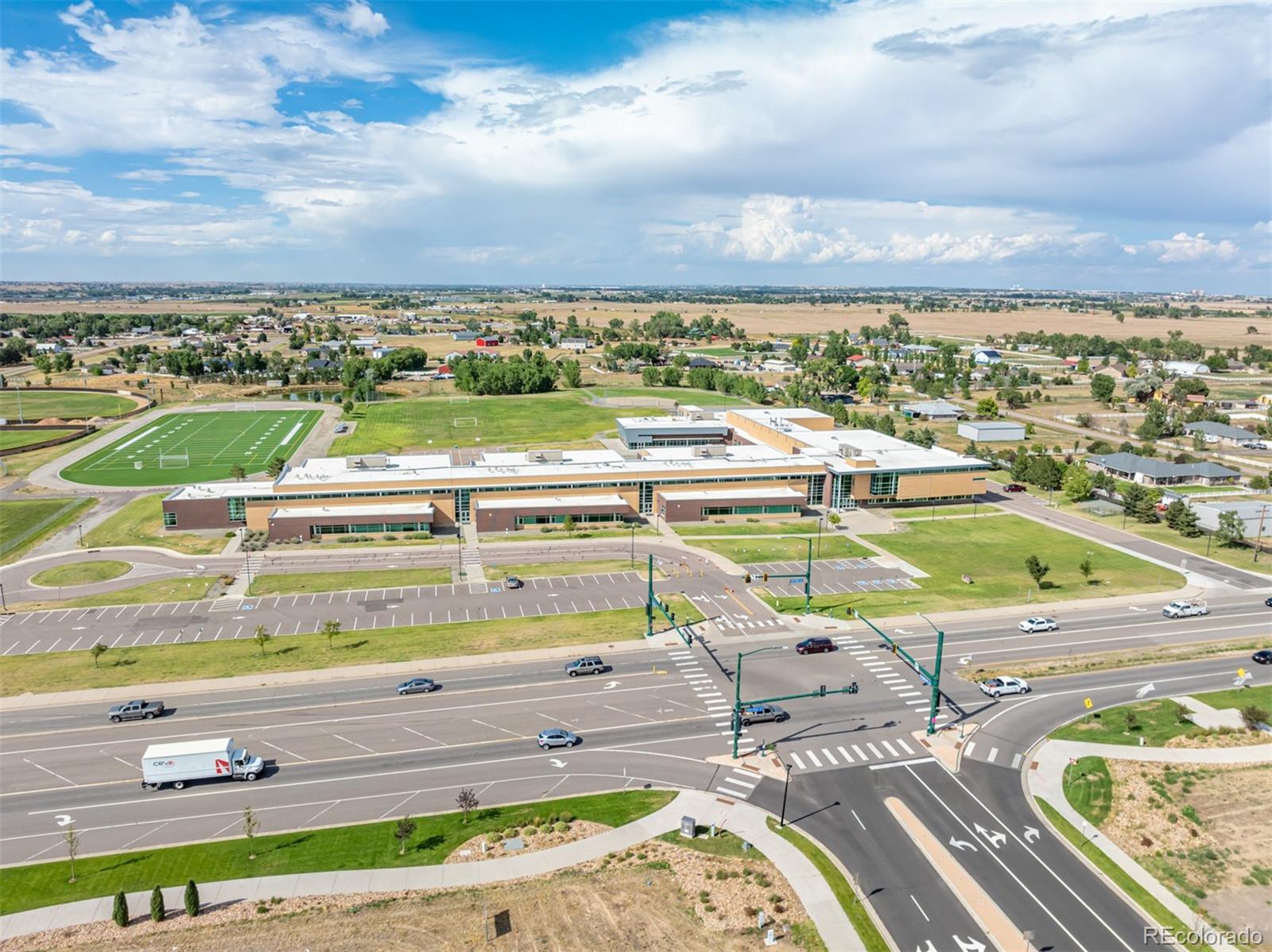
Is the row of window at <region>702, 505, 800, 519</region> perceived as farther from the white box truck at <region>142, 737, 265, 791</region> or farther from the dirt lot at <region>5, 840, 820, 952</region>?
the dirt lot at <region>5, 840, 820, 952</region>

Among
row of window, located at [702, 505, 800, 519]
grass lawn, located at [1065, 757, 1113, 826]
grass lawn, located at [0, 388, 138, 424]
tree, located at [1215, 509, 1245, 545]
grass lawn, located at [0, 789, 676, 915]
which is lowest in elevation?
grass lawn, located at [1065, 757, 1113, 826]

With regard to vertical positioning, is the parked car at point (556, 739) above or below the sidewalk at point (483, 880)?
above

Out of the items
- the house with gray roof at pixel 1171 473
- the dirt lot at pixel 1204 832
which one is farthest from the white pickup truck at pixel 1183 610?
the house with gray roof at pixel 1171 473

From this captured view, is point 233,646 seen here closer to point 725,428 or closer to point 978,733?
point 978,733

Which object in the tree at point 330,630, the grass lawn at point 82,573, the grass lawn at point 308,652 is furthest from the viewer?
the grass lawn at point 82,573

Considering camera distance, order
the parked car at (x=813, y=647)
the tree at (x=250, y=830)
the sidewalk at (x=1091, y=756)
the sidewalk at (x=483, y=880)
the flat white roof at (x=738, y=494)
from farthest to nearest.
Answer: the flat white roof at (x=738, y=494) → the parked car at (x=813, y=647) → the sidewalk at (x=1091, y=756) → the tree at (x=250, y=830) → the sidewalk at (x=483, y=880)

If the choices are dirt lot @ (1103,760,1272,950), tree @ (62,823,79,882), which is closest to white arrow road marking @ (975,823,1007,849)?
dirt lot @ (1103,760,1272,950)

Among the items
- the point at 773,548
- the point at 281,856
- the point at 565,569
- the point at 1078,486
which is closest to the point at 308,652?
the point at 281,856

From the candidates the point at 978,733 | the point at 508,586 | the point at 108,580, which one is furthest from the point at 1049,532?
the point at 108,580

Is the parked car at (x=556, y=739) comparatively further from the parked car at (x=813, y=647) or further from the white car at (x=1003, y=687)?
the white car at (x=1003, y=687)
